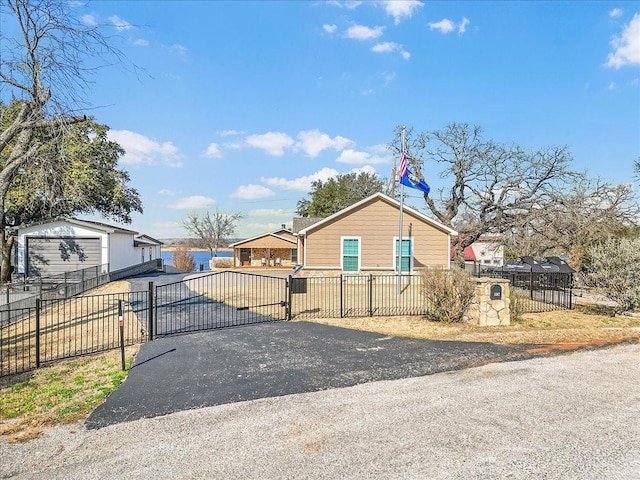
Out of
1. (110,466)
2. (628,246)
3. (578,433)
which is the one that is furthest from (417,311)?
(110,466)

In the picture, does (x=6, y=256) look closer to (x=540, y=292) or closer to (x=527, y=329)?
(x=527, y=329)

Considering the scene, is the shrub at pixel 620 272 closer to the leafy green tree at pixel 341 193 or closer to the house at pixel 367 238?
the house at pixel 367 238

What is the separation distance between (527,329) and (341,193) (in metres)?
37.9

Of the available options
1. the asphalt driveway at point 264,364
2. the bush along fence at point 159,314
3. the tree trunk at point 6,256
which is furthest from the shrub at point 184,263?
the asphalt driveway at point 264,364

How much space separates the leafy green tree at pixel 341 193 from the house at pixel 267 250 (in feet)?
21.1

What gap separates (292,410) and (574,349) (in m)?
6.01

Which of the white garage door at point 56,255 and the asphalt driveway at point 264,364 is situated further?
the white garage door at point 56,255

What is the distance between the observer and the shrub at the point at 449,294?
33.6 ft

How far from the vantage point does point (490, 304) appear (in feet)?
32.9

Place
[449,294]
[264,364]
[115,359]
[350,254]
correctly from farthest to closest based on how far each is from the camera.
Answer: [350,254] → [449,294] → [115,359] → [264,364]

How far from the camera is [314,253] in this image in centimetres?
2031

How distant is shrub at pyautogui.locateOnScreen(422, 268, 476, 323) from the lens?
1023cm

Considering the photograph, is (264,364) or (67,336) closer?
(264,364)

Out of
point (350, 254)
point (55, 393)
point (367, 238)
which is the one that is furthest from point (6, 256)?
point (55, 393)
